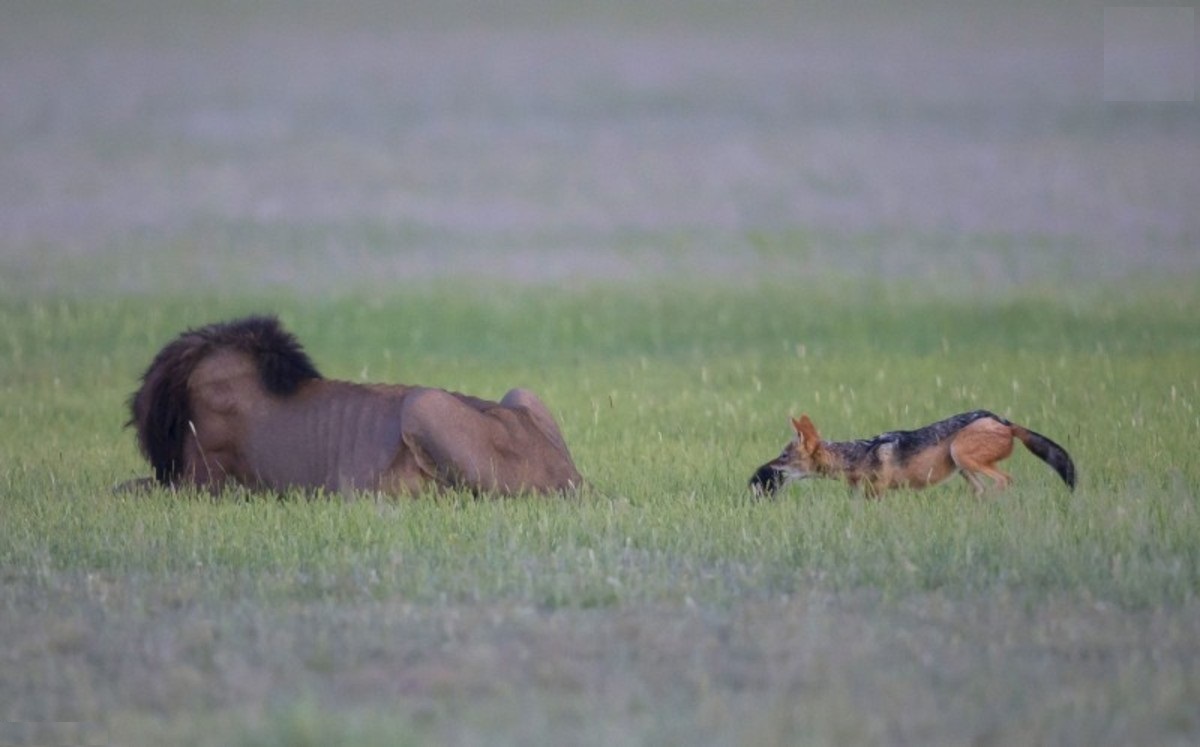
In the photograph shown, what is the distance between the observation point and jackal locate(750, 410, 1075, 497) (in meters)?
11.0

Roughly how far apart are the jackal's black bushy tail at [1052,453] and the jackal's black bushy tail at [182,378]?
4.13 metres

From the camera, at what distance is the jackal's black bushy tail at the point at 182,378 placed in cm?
1152

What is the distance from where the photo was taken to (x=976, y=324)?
23297mm

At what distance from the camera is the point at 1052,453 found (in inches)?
428

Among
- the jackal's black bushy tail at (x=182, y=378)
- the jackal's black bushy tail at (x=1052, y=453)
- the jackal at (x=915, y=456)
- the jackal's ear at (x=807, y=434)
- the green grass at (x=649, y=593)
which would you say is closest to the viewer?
the green grass at (x=649, y=593)

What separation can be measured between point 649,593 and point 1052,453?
10.2 ft

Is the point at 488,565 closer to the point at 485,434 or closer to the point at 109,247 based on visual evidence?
the point at 485,434

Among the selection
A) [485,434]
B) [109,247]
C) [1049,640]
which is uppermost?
[109,247]

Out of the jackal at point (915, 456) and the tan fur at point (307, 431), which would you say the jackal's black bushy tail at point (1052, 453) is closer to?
the jackal at point (915, 456)

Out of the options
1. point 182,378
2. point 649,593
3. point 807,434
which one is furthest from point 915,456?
point 182,378

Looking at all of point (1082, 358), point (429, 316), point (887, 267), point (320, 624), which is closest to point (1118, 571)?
point (320, 624)

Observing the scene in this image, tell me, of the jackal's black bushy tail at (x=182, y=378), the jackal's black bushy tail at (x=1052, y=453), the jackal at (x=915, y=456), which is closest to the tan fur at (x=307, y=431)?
the jackal's black bushy tail at (x=182, y=378)

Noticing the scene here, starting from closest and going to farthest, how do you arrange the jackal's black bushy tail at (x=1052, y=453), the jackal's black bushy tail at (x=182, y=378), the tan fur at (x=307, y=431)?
the jackal's black bushy tail at (x=1052, y=453)
the tan fur at (x=307, y=431)
the jackal's black bushy tail at (x=182, y=378)

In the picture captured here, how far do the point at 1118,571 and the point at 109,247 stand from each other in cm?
2644
